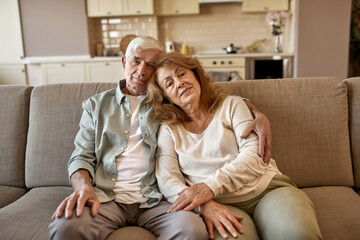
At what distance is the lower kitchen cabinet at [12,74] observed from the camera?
5.28 metres

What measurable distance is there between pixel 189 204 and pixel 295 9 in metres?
4.12

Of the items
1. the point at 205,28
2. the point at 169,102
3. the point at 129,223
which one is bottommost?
the point at 129,223

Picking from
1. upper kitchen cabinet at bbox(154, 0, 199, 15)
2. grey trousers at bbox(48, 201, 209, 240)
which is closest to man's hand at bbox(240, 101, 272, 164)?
grey trousers at bbox(48, 201, 209, 240)

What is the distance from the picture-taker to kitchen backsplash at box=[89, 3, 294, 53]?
532 centimetres

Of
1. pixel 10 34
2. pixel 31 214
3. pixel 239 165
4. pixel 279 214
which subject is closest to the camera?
pixel 279 214

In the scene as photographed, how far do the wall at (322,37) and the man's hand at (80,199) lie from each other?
390cm

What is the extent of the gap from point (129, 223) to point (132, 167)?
24 cm

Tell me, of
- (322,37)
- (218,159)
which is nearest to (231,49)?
(322,37)

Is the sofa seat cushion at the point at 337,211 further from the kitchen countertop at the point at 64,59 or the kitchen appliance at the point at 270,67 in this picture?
the kitchen countertop at the point at 64,59

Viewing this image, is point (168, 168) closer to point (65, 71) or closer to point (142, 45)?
point (142, 45)

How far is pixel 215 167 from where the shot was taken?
1430 millimetres

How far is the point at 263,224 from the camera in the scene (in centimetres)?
125

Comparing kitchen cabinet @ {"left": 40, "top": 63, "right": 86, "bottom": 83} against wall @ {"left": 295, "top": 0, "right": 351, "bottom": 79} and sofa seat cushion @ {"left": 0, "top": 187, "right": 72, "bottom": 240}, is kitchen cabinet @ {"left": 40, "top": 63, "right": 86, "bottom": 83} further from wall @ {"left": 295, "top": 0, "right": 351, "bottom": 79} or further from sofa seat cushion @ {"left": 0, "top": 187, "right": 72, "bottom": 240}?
sofa seat cushion @ {"left": 0, "top": 187, "right": 72, "bottom": 240}

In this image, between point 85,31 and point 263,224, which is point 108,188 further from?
point 85,31
